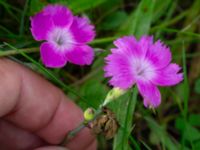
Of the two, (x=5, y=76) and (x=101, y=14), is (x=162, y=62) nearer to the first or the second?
(x=5, y=76)

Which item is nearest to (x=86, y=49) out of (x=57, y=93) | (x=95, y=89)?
(x=57, y=93)

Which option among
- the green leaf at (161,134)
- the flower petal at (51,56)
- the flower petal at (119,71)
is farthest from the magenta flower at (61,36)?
the green leaf at (161,134)

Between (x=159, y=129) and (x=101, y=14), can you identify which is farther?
(x=101, y=14)

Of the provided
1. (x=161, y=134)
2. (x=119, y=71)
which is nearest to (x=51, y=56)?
(x=119, y=71)

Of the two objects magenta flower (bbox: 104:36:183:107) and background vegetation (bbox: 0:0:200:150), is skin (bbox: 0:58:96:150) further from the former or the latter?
magenta flower (bbox: 104:36:183:107)

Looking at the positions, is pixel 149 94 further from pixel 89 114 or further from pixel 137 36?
pixel 137 36
